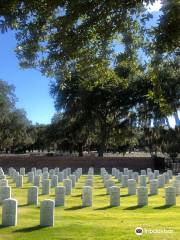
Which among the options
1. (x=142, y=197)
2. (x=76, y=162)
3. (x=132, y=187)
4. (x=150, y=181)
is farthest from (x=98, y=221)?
(x=76, y=162)

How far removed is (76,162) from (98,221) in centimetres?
3279

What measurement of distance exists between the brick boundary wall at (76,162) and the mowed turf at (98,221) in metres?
27.0

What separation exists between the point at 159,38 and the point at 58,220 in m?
7.29

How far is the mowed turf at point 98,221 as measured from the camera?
10547 millimetres

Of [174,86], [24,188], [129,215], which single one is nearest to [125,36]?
[129,215]

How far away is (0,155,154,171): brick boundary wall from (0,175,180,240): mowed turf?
27.0m

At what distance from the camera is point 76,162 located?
45438 mm

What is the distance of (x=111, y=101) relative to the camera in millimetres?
51344

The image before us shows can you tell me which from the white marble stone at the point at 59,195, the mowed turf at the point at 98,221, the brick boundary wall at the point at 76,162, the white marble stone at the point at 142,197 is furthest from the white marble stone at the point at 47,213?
the brick boundary wall at the point at 76,162

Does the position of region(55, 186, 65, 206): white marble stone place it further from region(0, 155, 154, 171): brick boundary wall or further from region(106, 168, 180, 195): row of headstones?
region(0, 155, 154, 171): brick boundary wall

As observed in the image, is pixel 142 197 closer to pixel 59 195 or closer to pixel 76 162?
pixel 59 195

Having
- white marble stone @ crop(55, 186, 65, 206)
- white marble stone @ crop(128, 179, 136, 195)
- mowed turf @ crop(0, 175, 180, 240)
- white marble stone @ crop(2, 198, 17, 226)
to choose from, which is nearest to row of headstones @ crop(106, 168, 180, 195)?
white marble stone @ crop(128, 179, 136, 195)

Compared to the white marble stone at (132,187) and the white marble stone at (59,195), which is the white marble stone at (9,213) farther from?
the white marble stone at (132,187)

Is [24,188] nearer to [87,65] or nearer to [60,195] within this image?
[60,195]
